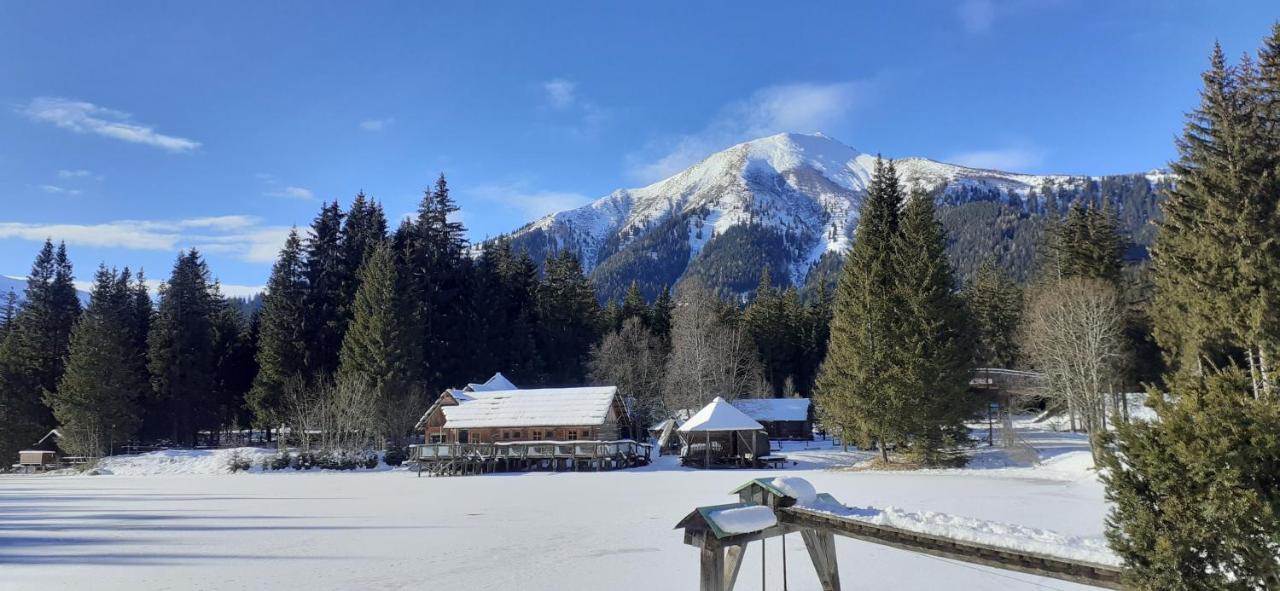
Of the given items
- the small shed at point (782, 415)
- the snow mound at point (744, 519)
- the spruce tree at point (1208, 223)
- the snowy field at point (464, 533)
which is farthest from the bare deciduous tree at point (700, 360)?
the snow mound at point (744, 519)

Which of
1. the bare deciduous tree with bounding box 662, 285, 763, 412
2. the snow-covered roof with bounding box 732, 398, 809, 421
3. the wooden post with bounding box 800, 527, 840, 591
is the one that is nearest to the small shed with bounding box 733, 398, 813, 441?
the snow-covered roof with bounding box 732, 398, 809, 421

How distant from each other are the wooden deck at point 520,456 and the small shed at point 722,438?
321 cm

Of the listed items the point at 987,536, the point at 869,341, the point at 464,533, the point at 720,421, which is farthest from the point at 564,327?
the point at 987,536

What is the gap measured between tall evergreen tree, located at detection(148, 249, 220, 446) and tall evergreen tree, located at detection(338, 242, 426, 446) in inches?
458

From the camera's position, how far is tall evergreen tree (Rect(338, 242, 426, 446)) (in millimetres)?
46469

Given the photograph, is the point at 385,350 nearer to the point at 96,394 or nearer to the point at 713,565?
the point at 96,394

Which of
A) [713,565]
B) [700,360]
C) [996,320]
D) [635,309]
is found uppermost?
[635,309]

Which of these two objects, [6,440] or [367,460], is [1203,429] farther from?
[6,440]

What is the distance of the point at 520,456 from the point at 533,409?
346cm

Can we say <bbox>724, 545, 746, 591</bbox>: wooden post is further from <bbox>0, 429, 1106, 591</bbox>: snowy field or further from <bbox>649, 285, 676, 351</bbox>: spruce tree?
<bbox>649, 285, 676, 351</bbox>: spruce tree

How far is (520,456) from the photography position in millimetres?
39438

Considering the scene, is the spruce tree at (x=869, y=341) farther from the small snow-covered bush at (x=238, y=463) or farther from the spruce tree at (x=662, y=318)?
the small snow-covered bush at (x=238, y=463)

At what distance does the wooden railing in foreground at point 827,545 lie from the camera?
5.38 meters

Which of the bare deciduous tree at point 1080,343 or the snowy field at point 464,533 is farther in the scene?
the bare deciduous tree at point 1080,343
